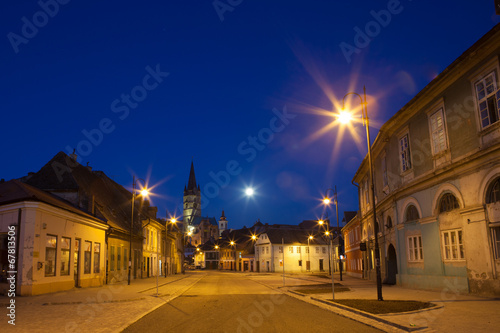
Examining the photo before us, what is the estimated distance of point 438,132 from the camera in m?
19.0

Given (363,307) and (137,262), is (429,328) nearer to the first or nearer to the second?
(363,307)

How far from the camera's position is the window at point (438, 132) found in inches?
723

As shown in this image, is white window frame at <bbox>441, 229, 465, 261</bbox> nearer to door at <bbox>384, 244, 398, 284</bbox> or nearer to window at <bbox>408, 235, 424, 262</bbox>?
window at <bbox>408, 235, 424, 262</bbox>

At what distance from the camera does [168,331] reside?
10.1 meters

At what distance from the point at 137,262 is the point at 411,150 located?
3063 cm

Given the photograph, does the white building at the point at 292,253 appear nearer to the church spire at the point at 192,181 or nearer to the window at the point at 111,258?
the window at the point at 111,258

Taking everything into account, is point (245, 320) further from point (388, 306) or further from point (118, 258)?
point (118, 258)

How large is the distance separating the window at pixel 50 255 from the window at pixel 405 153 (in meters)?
20.1

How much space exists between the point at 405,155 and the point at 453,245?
22.7 ft

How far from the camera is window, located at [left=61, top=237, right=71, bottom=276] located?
2377cm

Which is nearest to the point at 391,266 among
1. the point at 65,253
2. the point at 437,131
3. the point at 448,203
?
the point at 448,203

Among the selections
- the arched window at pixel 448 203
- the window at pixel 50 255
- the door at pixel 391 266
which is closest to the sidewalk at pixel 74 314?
the window at pixel 50 255

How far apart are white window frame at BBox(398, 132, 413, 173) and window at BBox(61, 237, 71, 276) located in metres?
20.2

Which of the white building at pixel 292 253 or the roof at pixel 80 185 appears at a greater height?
the roof at pixel 80 185
